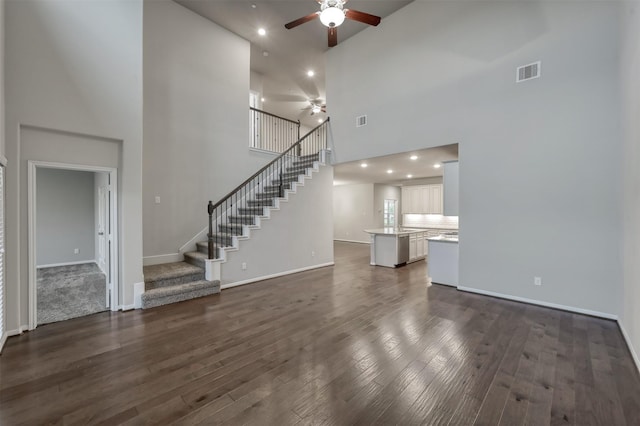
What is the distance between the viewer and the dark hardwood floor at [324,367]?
6.30ft

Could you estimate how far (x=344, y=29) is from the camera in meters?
6.35

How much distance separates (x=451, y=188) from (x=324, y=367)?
392cm

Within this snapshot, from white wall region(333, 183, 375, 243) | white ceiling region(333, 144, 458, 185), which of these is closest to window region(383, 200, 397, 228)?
white wall region(333, 183, 375, 243)

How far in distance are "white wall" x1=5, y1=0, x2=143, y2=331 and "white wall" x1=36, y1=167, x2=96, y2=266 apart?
4.54 metres

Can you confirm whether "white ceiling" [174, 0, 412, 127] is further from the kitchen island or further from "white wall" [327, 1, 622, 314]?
the kitchen island

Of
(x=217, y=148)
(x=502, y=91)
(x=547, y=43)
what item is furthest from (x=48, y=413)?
(x=547, y=43)

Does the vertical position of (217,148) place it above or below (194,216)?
above

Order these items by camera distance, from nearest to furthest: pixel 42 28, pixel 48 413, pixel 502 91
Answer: pixel 48 413
pixel 42 28
pixel 502 91

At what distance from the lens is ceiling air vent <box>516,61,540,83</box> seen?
4.05 m

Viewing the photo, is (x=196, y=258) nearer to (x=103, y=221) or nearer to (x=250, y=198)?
(x=103, y=221)

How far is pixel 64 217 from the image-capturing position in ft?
22.4

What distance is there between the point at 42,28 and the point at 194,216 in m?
3.54

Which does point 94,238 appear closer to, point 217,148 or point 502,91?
point 217,148

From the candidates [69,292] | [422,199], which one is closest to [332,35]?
[69,292]
